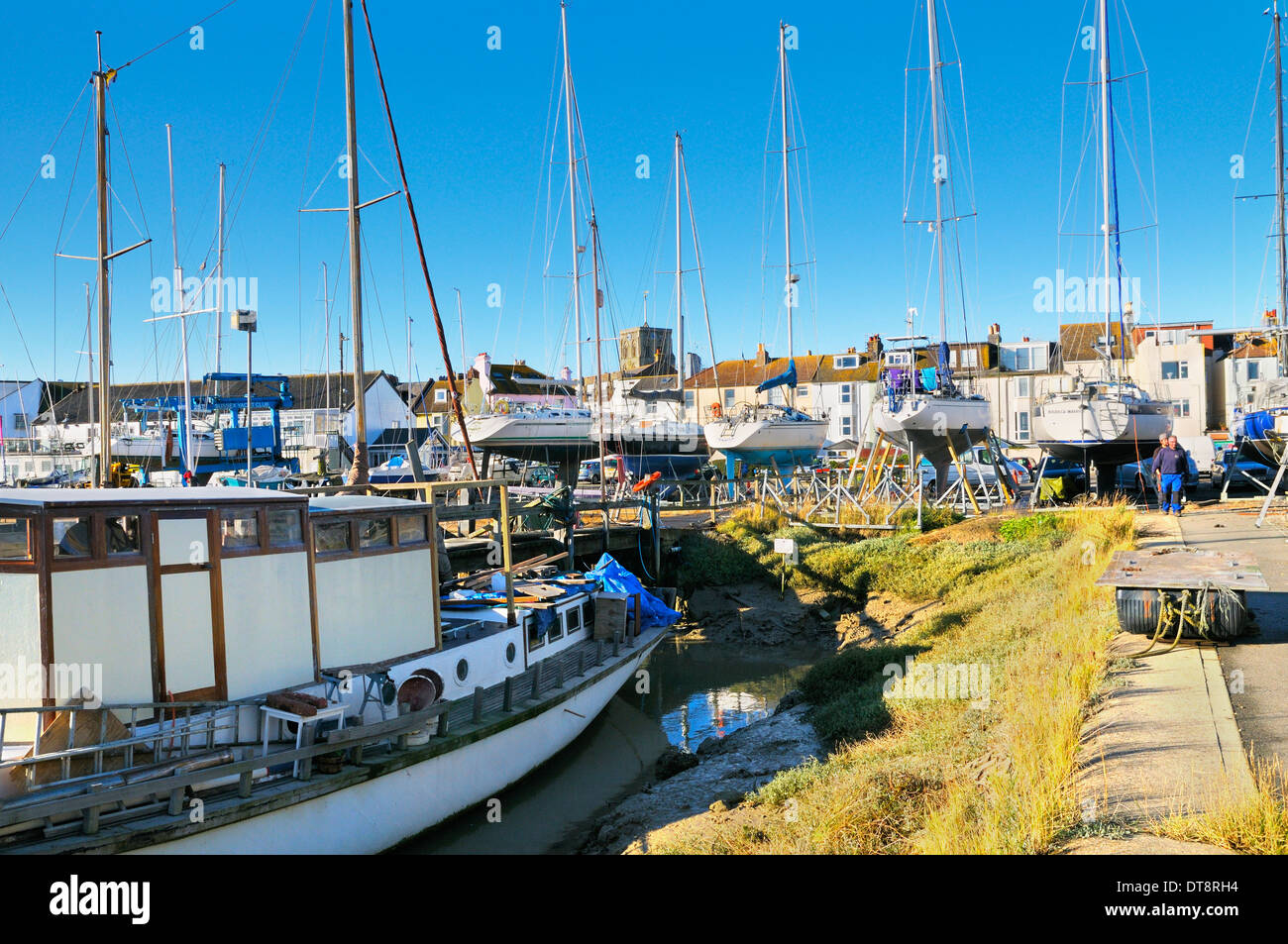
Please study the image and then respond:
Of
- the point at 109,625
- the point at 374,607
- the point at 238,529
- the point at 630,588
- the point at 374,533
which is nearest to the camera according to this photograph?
the point at 109,625

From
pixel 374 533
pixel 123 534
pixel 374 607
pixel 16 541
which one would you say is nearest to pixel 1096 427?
pixel 374 533

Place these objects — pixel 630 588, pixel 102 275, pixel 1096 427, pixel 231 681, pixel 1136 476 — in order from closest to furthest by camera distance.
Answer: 1. pixel 231 681
2. pixel 102 275
3. pixel 630 588
4. pixel 1096 427
5. pixel 1136 476

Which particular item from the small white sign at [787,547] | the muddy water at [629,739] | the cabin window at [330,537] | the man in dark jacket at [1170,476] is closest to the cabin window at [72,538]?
the cabin window at [330,537]

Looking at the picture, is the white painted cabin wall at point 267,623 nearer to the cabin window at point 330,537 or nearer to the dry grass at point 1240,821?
the cabin window at point 330,537

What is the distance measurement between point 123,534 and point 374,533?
3475mm

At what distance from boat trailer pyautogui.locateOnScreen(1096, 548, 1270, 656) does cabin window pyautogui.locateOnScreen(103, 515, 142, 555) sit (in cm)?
1126

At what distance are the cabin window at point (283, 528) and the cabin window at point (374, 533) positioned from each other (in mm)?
1292

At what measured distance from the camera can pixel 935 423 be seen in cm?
2930

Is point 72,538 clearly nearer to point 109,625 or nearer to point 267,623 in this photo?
point 109,625

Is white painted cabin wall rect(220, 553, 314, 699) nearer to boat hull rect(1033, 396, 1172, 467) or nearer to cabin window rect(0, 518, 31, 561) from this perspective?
cabin window rect(0, 518, 31, 561)

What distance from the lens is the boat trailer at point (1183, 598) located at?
11.2 meters
